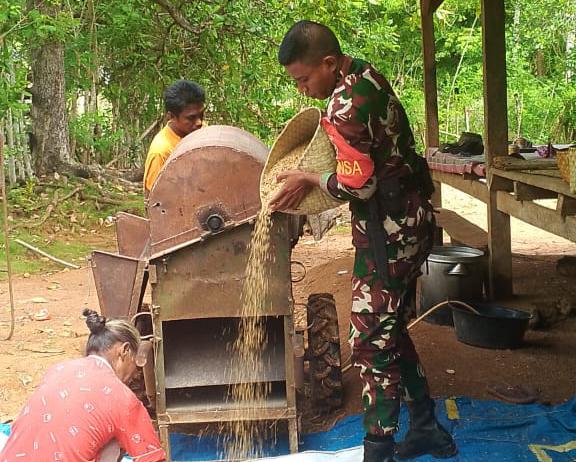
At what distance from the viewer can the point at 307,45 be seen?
3.45m

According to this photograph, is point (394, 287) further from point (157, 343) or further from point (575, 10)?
point (575, 10)

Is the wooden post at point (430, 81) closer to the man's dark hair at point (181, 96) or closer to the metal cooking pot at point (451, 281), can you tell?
the metal cooking pot at point (451, 281)

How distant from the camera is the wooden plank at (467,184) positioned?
7159mm

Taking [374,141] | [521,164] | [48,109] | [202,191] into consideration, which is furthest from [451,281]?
[48,109]

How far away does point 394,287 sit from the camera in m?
3.64

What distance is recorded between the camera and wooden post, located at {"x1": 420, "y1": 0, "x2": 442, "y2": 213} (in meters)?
10.0

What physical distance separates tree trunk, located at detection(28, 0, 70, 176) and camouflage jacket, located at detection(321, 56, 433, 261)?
9768 millimetres

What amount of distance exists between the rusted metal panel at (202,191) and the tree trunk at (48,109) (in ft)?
29.7

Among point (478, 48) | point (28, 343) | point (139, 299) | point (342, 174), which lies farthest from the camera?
point (478, 48)

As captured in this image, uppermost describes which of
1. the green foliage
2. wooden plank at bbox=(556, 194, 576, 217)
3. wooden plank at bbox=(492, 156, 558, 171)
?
Answer: the green foliage

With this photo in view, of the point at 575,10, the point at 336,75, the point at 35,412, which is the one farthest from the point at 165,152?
the point at 575,10

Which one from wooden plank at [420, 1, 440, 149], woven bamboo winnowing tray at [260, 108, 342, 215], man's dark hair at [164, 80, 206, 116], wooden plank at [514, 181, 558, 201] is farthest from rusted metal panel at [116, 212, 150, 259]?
wooden plank at [420, 1, 440, 149]

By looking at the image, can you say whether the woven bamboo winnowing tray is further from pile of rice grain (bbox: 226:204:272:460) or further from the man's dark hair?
the man's dark hair

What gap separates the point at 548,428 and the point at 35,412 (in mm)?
2858
